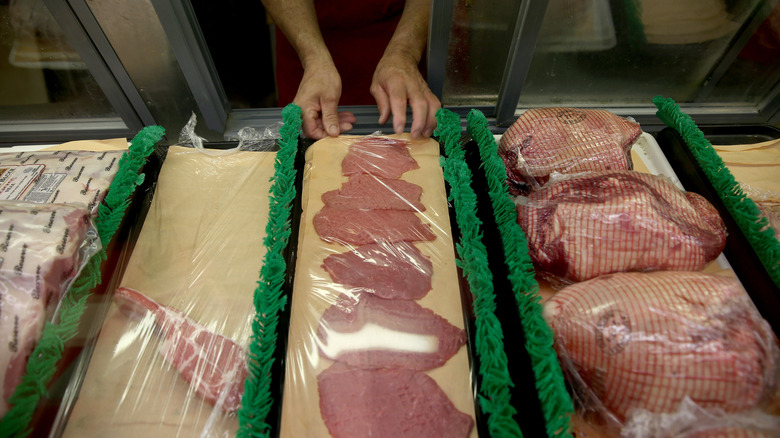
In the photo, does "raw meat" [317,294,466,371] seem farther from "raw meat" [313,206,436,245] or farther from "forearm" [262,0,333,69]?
"forearm" [262,0,333,69]

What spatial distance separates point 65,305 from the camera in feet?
2.99

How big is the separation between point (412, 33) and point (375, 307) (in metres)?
1.39

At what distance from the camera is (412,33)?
186 centimetres

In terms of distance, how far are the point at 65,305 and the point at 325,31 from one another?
179 centimetres

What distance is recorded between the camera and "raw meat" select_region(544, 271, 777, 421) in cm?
79

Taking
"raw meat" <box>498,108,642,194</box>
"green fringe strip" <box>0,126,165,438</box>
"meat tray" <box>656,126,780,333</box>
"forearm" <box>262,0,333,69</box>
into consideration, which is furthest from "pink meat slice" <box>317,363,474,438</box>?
"forearm" <box>262,0,333,69</box>

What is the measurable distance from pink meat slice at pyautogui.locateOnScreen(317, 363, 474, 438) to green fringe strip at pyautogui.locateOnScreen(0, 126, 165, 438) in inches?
22.2

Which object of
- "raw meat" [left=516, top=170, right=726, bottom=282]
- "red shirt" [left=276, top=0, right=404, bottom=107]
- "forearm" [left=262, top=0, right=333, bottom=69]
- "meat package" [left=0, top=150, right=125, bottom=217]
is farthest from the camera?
"red shirt" [left=276, top=0, right=404, bottom=107]

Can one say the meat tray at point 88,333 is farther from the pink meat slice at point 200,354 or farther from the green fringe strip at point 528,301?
the green fringe strip at point 528,301

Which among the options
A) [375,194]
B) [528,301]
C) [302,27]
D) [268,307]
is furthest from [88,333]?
[302,27]

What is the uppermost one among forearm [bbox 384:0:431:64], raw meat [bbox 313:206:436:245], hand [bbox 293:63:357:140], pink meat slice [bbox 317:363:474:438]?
forearm [bbox 384:0:431:64]

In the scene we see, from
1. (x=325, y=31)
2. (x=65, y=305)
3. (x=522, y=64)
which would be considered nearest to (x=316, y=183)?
(x=65, y=305)

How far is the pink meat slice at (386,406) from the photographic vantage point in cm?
86

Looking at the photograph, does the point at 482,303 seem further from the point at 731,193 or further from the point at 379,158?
the point at 731,193
